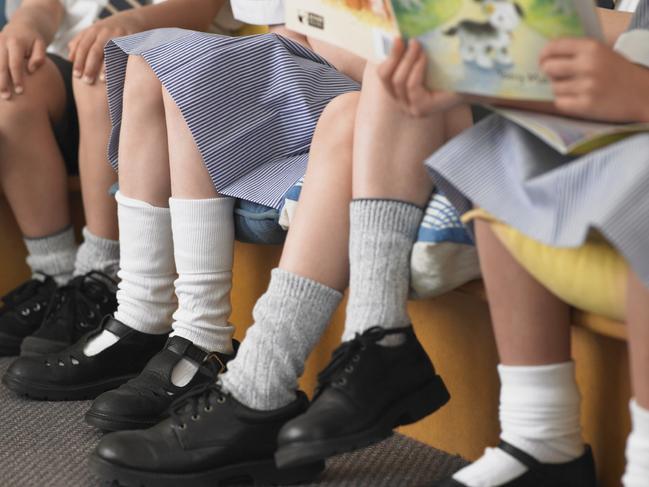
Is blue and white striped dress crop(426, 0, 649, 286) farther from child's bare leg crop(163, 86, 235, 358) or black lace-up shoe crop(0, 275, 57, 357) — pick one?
black lace-up shoe crop(0, 275, 57, 357)

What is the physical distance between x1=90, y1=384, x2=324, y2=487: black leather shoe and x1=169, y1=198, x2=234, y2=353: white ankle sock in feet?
0.55

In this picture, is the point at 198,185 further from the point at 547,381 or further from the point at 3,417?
the point at 547,381

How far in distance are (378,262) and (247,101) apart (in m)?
0.33

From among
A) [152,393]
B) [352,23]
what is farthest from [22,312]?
[352,23]

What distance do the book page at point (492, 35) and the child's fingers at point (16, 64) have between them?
84 centimetres

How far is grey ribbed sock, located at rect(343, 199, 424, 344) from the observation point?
0.87 m

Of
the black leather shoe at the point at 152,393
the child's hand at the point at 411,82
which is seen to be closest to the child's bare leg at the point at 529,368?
the child's hand at the point at 411,82

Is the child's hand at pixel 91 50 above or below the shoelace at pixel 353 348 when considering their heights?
below

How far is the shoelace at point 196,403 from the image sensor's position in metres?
0.93

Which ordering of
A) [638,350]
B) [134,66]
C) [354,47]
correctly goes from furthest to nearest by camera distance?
1. [134,66]
2. [354,47]
3. [638,350]

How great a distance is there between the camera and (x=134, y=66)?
116 cm

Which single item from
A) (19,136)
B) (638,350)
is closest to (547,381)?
(638,350)

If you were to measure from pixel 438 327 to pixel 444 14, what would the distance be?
0.41 m

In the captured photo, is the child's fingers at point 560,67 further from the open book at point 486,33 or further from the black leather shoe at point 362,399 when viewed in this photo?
the black leather shoe at point 362,399
